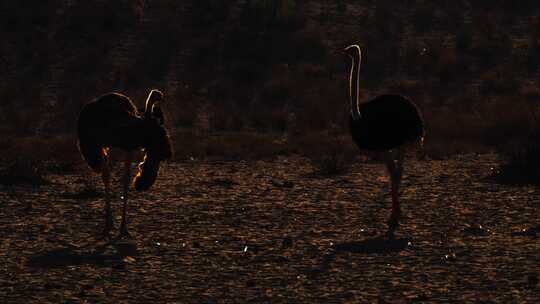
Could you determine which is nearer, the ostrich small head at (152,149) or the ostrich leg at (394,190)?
the ostrich small head at (152,149)

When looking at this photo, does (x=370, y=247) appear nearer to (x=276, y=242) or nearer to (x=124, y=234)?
(x=276, y=242)

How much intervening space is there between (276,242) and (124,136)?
200cm

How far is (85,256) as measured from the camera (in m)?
12.9

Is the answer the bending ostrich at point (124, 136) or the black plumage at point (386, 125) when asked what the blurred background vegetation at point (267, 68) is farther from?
the bending ostrich at point (124, 136)

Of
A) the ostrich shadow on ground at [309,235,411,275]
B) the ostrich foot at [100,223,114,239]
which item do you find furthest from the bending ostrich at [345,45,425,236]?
the ostrich foot at [100,223,114,239]

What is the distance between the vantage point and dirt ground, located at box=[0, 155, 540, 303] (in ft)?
37.1

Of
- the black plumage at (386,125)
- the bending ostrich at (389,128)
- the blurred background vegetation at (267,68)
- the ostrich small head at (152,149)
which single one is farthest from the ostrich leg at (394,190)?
the blurred background vegetation at (267,68)

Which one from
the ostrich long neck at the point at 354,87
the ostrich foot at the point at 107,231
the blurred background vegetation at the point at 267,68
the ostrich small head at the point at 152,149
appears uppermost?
the ostrich long neck at the point at 354,87

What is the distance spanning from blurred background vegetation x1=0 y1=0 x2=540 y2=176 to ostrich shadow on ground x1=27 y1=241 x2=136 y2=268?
27.4 feet

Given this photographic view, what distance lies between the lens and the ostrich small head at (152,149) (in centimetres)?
1346

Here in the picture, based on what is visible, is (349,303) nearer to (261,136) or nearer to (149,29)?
(261,136)

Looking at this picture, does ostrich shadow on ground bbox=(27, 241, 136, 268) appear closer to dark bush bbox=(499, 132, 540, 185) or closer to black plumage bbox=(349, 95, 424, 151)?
black plumage bbox=(349, 95, 424, 151)

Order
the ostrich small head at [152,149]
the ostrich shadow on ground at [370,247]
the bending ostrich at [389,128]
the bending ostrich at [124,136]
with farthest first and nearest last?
the bending ostrich at [389,128] < the bending ostrich at [124,136] < the ostrich small head at [152,149] < the ostrich shadow on ground at [370,247]

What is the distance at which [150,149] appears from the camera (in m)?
13.6
